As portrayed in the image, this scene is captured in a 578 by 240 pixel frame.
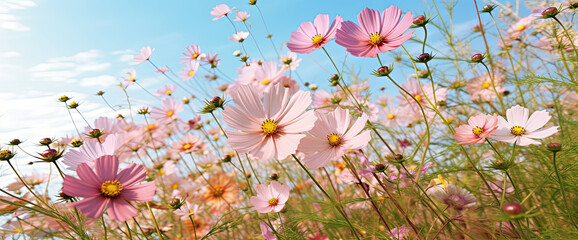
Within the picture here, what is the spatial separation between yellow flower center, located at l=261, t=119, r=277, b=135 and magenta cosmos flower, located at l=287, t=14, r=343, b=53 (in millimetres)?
191

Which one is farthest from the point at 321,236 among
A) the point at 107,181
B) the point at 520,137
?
the point at 107,181

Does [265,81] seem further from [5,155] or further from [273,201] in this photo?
[5,155]

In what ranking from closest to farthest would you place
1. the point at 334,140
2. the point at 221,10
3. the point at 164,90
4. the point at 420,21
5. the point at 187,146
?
1. the point at 334,140
2. the point at 420,21
3. the point at 187,146
4. the point at 221,10
5. the point at 164,90

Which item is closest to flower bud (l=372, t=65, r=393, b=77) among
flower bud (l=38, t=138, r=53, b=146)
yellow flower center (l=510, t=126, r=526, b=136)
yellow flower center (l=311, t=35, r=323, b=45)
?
yellow flower center (l=311, t=35, r=323, b=45)

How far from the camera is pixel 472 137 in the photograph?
0.59 meters

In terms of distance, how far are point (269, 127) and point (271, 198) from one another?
1.00ft

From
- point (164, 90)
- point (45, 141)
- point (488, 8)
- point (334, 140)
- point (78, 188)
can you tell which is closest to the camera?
point (78, 188)

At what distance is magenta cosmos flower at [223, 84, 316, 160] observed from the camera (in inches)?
20.3

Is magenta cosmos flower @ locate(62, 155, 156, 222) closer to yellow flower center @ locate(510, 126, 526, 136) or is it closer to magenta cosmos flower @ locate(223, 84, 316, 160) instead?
magenta cosmos flower @ locate(223, 84, 316, 160)

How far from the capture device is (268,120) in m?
0.57

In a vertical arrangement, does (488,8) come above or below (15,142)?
above

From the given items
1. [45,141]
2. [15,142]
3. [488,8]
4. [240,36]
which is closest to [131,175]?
[45,141]

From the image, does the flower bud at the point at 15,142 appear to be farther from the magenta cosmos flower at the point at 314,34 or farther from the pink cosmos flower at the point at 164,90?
the pink cosmos flower at the point at 164,90

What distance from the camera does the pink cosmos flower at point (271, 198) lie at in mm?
753
